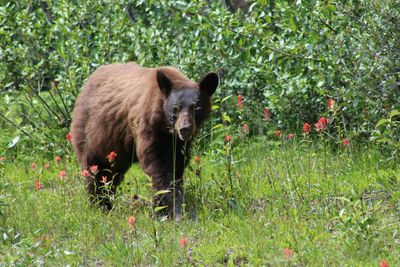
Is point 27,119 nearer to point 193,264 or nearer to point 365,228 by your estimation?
point 193,264

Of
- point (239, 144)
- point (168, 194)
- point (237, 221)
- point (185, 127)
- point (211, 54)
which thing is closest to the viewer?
point (237, 221)

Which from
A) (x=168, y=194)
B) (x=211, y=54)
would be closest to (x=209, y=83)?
(x=168, y=194)

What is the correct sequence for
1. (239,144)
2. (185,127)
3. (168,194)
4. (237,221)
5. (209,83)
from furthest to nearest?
(239,144) → (209,83) → (168,194) → (185,127) → (237,221)

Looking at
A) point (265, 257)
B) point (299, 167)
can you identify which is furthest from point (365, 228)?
point (299, 167)

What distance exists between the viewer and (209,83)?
7.67m

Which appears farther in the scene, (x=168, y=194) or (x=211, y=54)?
(x=211, y=54)

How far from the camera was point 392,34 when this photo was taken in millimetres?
7512

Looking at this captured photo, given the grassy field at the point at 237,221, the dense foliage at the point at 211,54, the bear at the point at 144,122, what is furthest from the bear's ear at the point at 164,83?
the dense foliage at the point at 211,54

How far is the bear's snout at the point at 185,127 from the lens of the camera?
719 cm

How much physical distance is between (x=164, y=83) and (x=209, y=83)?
1.50 feet

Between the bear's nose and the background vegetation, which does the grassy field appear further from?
the bear's nose

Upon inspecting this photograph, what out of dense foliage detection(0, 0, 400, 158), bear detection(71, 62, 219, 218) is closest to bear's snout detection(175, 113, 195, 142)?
bear detection(71, 62, 219, 218)

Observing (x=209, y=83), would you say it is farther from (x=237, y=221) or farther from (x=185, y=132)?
(x=237, y=221)

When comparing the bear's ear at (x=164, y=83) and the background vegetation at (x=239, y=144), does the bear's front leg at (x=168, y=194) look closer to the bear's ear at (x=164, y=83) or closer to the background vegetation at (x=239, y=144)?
the background vegetation at (x=239, y=144)
